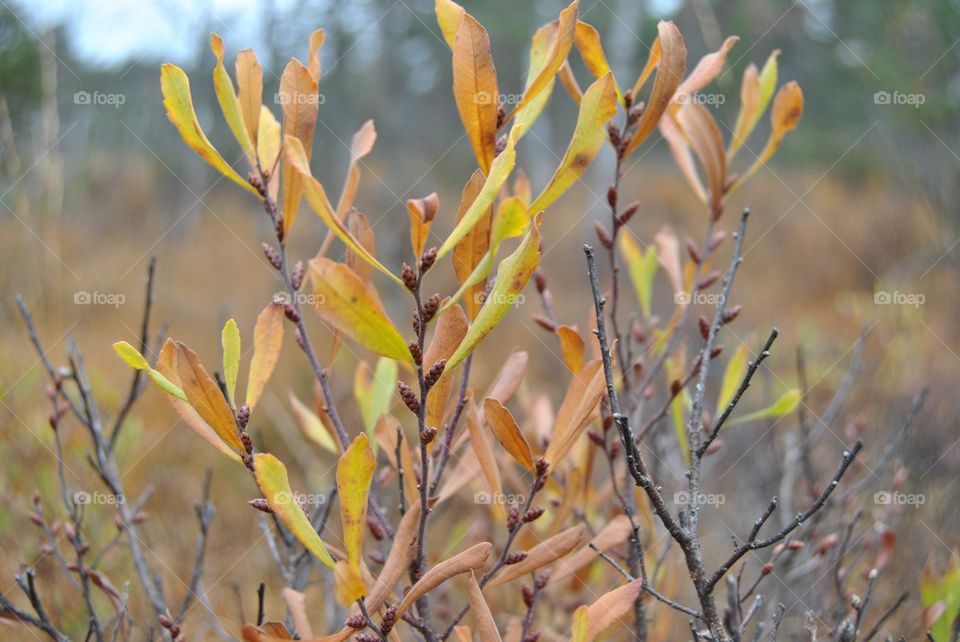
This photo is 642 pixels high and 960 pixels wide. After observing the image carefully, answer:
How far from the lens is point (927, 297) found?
15.1 ft

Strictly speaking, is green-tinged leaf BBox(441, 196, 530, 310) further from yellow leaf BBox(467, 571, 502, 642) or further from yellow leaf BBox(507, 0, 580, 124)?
yellow leaf BBox(467, 571, 502, 642)

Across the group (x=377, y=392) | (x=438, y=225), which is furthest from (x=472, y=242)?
(x=438, y=225)

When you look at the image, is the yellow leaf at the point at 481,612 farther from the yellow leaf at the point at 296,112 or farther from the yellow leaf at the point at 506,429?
the yellow leaf at the point at 296,112

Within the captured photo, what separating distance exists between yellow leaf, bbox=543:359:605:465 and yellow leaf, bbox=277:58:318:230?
0.33m

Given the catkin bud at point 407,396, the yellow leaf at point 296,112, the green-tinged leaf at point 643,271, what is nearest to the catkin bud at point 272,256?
the yellow leaf at point 296,112

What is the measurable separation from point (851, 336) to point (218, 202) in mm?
10189

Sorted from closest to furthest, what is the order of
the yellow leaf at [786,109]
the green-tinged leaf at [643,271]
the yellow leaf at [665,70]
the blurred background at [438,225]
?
the yellow leaf at [665,70]
the yellow leaf at [786,109]
the green-tinged leaf at [643,271]
the blurred background at [438,225]

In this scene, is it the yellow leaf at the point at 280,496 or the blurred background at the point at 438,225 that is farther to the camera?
the blurred background at the point at 438,225

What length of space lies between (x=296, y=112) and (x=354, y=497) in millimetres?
375

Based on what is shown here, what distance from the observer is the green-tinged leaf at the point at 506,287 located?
61 centimetres

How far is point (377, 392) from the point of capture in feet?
3.23

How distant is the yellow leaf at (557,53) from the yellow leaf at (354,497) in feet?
1.18

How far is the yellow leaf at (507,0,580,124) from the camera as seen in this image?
2.22 feet

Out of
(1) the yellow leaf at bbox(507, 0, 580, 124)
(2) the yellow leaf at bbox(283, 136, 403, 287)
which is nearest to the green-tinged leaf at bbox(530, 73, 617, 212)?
(1) the yellow leaf at bbox(507, 0, 580, 124)
